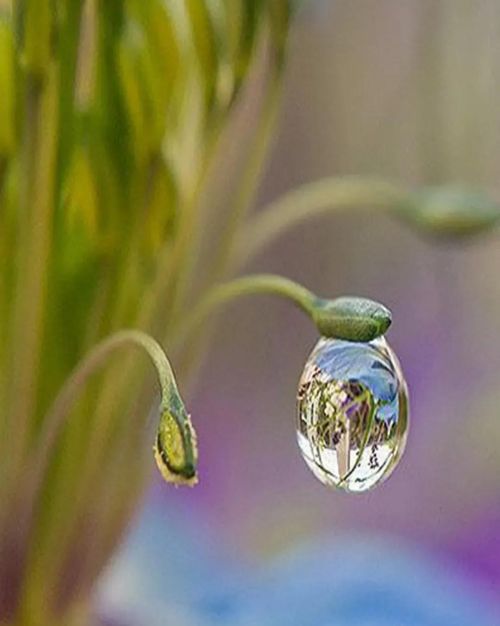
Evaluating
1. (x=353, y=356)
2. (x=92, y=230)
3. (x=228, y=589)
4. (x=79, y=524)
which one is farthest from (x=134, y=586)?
(x=353, y=356)

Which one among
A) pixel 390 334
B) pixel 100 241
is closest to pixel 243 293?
pixel 100 241

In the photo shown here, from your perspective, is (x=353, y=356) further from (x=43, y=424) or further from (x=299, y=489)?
(x=299, y=489)

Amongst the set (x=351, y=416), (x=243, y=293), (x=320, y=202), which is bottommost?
(x=351, y=416)

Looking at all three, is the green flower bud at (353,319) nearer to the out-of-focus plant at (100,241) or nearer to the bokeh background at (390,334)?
the out-of-focus plant at (100,241)

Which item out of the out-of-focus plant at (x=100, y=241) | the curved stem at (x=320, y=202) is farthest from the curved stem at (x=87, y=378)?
the curved stem at (x=320, y=202)

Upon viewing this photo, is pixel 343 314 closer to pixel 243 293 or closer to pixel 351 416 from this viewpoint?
pixel 351 416

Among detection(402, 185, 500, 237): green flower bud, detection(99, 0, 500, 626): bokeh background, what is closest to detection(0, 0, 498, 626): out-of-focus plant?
detection(402, 185, 500, 237): green flower bud
